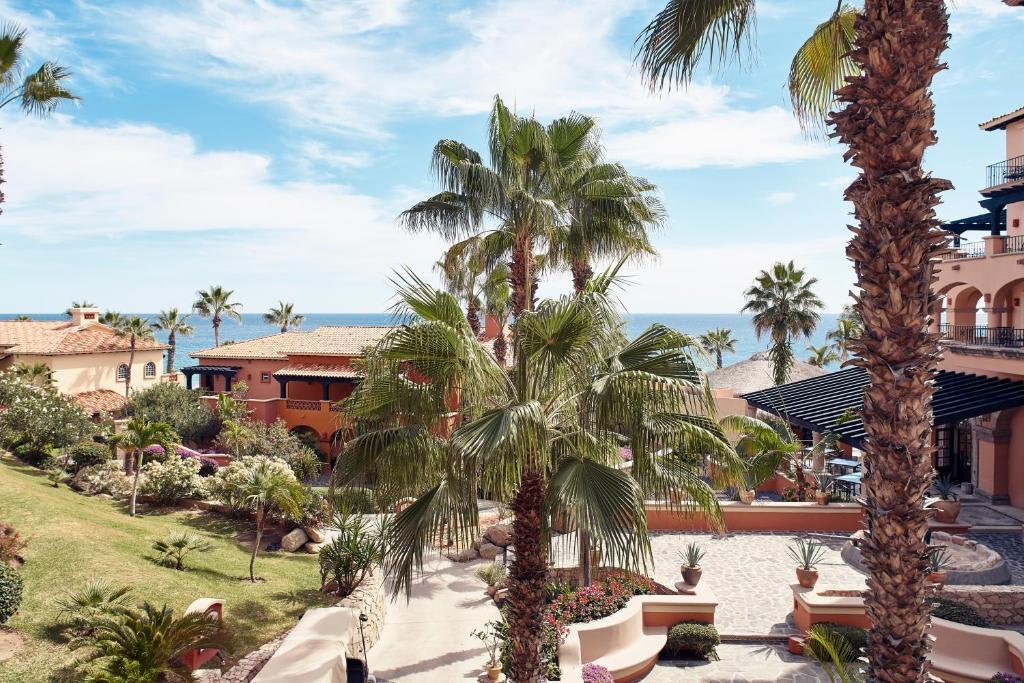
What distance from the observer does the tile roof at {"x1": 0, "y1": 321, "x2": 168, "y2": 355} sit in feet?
118

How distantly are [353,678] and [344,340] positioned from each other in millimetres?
27506

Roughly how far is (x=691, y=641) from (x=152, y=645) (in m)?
8.75

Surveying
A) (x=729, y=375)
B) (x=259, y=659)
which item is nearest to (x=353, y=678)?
(x=259, y=659)

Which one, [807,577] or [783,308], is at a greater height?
[783,308]

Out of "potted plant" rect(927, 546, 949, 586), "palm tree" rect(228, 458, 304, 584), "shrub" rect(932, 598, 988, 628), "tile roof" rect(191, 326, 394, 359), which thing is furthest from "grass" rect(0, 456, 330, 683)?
"tile roof" rect(191, 326, 394, 359)

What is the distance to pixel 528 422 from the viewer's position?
664 cm

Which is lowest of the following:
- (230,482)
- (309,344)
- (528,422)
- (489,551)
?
(489,551)

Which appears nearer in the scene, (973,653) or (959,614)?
(973,653)

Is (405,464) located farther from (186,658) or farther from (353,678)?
(186,658)

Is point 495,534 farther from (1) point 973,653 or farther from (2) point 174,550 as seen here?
(1) point 973,653

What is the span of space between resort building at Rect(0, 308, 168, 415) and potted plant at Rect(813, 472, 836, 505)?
1280 inches

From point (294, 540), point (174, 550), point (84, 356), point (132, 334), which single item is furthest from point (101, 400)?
point (174, 550)

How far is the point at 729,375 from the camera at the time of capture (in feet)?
127

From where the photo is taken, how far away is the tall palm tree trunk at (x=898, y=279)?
19.1 ft
